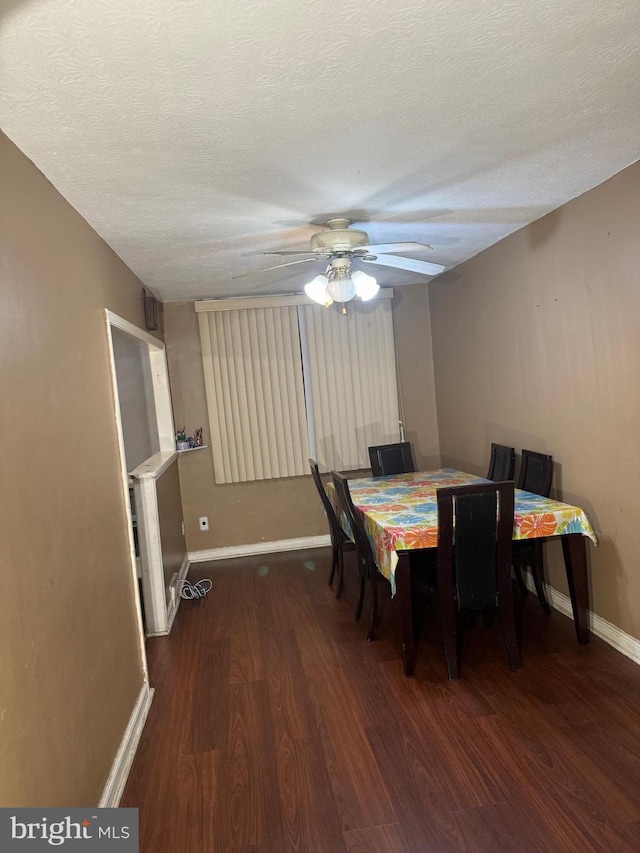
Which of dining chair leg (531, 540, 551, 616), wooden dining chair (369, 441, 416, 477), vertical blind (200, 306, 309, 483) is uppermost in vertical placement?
vertical blind (200, 306, 309, 483)

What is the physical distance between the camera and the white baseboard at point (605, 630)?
2.96 meters

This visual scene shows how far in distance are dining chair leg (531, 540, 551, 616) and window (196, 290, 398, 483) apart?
2012 millimetres

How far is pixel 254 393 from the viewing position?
17.3 ft

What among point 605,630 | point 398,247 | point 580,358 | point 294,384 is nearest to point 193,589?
point 294,384

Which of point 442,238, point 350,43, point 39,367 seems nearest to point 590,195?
point 442,238

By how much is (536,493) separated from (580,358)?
2.75 ft

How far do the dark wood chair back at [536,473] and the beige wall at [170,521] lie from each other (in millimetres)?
2355

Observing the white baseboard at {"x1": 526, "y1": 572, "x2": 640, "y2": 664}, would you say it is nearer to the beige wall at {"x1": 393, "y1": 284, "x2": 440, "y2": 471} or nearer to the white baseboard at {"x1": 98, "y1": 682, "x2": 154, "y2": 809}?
the beige wall at {"x1": 393, "y1": 284, "x2": 440, "y2": 471}

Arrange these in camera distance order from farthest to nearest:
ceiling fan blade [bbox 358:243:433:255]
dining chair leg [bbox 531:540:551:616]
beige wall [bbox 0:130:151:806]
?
1. dining chair leg [bbox 531:540:551:616]
2. ceiling fan blade [bbox 358:243:433:255]
3. beige wall [bbox 0:130:151:806]

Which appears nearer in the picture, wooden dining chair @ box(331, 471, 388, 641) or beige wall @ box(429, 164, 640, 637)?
beige wall @ box(429, 164, 640, 637)

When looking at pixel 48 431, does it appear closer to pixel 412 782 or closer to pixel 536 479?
pixel 412 782

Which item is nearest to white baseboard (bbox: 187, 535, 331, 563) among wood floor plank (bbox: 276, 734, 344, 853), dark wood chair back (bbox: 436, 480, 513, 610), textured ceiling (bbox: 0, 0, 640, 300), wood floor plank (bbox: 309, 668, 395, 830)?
wood floor plank (bbox: 309, 668, 395, 830)

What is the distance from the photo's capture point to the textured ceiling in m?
1.38

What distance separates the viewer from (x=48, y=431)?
191cm
